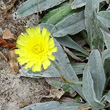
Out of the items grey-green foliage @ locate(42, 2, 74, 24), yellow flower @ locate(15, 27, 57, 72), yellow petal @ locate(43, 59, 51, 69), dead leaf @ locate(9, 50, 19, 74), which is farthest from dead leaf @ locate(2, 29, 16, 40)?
yellow petal @ locate(43, 59, 51, 69)

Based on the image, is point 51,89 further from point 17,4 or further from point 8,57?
point 17,4

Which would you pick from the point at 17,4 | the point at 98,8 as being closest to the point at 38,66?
the point at 98,8

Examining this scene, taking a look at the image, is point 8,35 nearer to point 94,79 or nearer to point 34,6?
point 34,6

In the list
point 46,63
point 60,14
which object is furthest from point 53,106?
point 60,14

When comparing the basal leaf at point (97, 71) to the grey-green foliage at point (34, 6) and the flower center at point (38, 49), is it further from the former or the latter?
the grey-green foliage at point (34, 6)

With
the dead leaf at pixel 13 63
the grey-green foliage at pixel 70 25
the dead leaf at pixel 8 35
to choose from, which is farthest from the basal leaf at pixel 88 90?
the dead leaf at pixel 8 35
